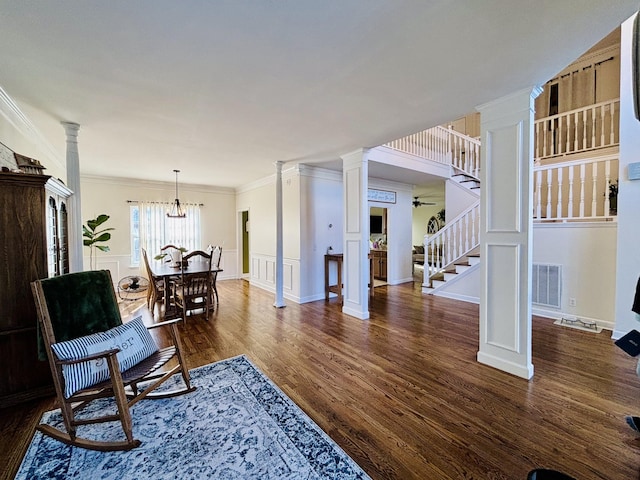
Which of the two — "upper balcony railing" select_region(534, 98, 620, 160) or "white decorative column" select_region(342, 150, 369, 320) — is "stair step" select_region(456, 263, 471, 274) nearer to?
"white decorative column" select_region(342, 150, 369, 320)

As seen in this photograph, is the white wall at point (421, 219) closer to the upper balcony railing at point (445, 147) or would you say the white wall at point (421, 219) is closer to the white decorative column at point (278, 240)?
the upper balcony railing at point (445, 147)

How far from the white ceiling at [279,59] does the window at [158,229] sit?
3.27 metres

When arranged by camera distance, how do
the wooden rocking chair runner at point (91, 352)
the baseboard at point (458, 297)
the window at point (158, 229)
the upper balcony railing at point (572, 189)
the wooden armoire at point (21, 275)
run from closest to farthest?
the wooden rocking chair runner at point (91, 352) → the wooden armoire at point (21, 275) → the upper balcony railing at point (572, 189) → the baseboard at point (458, 297) → the window at point (158, 229)

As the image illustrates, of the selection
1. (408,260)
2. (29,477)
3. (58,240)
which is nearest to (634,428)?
(29,477)

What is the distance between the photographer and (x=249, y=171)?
550cm

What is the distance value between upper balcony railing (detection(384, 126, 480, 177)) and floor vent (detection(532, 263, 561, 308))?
292 cm

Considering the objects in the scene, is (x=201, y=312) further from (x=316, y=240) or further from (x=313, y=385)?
(x=313, y=385)

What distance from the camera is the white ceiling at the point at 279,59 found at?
59.2 inches

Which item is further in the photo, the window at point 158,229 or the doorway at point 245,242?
the doorway at point 245,242

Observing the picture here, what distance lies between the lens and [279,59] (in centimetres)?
192

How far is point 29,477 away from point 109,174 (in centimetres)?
589

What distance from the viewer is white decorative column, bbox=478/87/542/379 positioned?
7.84 ft

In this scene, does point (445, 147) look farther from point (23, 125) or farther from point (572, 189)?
point (23, 125)

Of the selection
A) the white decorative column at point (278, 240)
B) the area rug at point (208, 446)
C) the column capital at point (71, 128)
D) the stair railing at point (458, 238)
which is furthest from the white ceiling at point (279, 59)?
the stair railing at point (458, 238)
